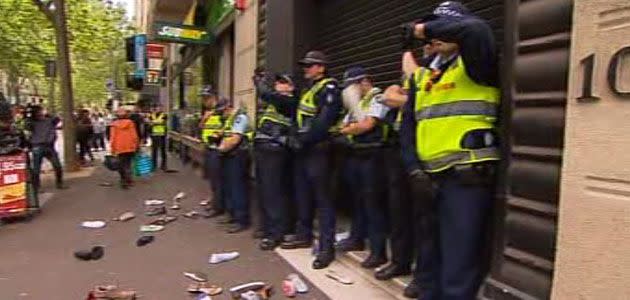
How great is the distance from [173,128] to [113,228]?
16409mm

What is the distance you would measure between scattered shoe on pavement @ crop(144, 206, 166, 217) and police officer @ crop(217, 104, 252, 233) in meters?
1.73

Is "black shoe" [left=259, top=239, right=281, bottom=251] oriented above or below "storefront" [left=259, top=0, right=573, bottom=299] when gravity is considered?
below

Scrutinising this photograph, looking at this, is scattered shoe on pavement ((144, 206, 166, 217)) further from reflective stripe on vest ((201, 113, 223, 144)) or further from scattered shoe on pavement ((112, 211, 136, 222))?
reflective stripe on vest ((201, 113, 223, 144))

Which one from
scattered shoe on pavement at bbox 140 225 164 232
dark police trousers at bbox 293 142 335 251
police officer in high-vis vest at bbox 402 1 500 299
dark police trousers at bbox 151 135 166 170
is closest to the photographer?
police officer in high-vis vest at bbox 402 1 500 299

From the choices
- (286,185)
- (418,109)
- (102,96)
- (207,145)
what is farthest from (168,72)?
(102,96)

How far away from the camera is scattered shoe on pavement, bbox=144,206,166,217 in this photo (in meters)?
9.26

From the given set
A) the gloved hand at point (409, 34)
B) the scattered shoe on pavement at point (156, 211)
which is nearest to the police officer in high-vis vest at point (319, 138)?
the gloved hand at point (409, 34)

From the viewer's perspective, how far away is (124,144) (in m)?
12.7

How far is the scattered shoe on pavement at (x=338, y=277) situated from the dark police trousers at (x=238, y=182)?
8.49ft

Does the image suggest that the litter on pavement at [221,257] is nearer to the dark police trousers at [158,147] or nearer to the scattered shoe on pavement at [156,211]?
the scattered shoe on pavement at [156,211]

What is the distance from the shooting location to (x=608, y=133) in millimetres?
2691

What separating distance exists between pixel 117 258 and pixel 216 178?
237 centimetres

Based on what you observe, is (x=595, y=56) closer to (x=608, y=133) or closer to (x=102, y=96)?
(x=608, y=133)

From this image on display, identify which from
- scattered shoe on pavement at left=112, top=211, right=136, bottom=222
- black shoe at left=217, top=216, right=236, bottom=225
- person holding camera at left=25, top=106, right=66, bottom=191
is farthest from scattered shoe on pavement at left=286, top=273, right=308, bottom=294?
person holding camera at left=25, top=106, right=66, bottom=191
